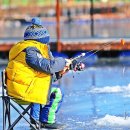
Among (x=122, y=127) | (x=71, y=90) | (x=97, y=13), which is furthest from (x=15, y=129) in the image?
(x=97, y=13)

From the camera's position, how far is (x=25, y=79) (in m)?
7.10

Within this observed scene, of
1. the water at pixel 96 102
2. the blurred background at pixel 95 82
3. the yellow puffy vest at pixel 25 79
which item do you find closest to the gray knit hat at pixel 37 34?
the yellow puffy vest at pixel 25 79

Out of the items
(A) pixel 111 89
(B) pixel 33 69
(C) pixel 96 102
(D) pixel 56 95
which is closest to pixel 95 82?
(A) pixel 111 89

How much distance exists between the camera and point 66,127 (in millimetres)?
7895

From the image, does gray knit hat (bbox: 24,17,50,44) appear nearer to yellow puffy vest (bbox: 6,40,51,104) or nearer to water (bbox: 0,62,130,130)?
yellow puffy vest (bbox: 6,40,51,104)

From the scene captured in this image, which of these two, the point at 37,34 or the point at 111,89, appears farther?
the point at 111,89

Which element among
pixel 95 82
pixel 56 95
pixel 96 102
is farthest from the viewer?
pixel 95 82

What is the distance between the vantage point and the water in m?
8.07

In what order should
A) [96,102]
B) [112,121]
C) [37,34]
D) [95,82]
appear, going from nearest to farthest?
[37,34]
[112,121]
[96,102]
[95,82]

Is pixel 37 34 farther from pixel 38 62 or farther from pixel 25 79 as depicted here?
pixel 25 79

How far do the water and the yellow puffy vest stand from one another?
88cm

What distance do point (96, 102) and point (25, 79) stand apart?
2.74m

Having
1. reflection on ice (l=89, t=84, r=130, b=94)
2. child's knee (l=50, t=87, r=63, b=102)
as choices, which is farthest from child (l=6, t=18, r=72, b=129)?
reflection on ice (l=89, t=84, r=130, b=94)

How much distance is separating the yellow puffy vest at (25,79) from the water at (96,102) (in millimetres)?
875
